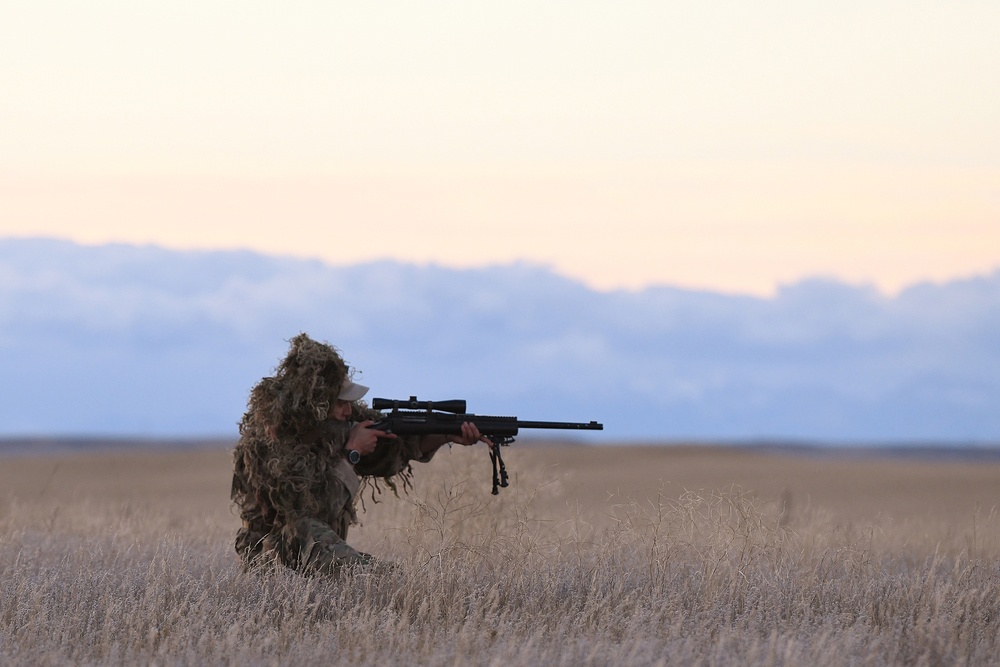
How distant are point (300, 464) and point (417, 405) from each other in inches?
34.3

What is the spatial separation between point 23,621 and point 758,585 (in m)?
4.71

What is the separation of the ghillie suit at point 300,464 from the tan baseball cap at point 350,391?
1.5 inches

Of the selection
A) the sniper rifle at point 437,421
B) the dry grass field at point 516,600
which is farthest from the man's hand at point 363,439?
the dry grass field at point 516,600

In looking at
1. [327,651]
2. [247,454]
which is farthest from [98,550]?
[327,651]

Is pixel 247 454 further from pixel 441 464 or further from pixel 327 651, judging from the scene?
pixel 441 464

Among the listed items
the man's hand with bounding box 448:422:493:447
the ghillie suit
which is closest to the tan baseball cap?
the ghillie suit

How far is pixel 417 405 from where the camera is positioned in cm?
793

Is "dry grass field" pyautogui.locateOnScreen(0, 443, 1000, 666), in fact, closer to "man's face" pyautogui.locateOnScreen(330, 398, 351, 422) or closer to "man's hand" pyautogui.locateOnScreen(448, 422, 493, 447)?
"man's hand" pyautogui.locateOnScreen(448, 422, 493, 447)

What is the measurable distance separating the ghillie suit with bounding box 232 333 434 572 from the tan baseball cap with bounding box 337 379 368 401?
0.04 meters

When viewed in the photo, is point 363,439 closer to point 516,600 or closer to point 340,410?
point 340,410

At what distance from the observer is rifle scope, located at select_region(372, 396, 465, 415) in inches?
312

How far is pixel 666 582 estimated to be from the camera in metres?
7.98

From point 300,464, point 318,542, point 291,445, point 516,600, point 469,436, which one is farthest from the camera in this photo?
point 469,436

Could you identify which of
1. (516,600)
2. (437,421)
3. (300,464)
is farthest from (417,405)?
(516,600)
